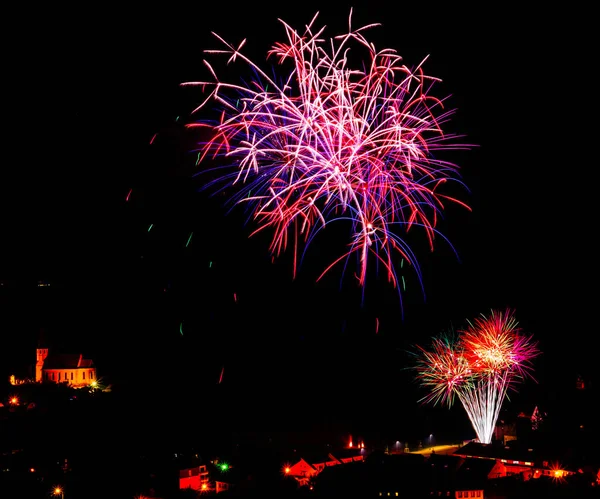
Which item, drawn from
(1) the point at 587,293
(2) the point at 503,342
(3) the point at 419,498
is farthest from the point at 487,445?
(1) the point at 587,293

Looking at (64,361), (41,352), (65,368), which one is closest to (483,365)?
(65,368)

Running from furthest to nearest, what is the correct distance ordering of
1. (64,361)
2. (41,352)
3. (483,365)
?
(41,352) < (483,365) < (64,361)

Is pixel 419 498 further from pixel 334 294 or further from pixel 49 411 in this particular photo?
pixel 334 294

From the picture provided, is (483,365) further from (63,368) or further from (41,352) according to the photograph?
(41,352)

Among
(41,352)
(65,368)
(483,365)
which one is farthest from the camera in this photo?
(41,352)

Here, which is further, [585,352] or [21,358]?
[585,352]

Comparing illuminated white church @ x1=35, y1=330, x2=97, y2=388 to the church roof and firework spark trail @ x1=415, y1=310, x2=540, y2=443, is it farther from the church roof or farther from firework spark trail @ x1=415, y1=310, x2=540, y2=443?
firework spark trail @ x1=415, y1=310, x2=540, y2=443

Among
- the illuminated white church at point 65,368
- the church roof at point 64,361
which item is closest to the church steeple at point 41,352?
the illuminated white church at point 65,368

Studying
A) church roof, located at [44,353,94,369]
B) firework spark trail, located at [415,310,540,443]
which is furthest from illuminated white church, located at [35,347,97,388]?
firework spark trail, located at [415,310,540,443]

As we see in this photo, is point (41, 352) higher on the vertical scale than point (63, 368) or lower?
higher
